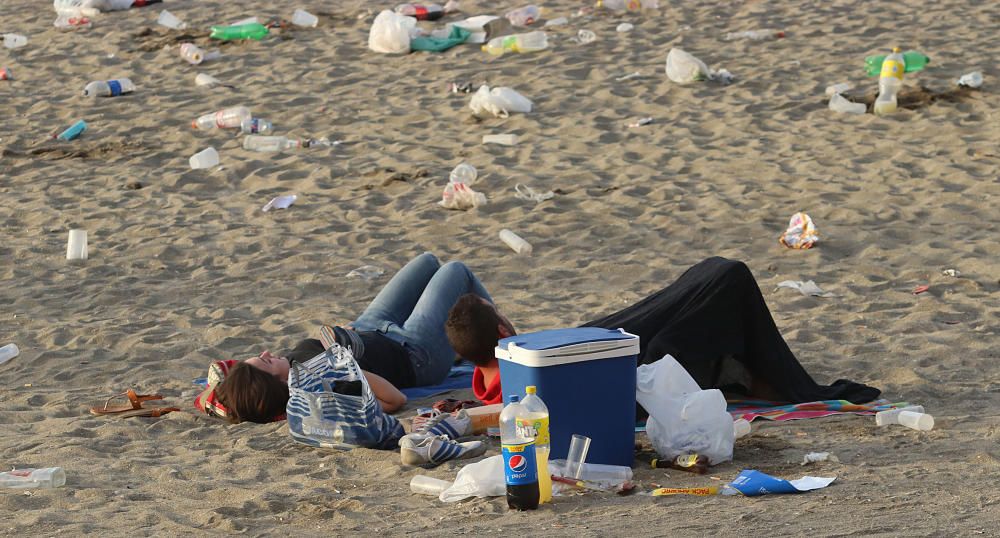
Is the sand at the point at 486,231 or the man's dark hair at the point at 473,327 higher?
the man's dark hair at the point at 473,327

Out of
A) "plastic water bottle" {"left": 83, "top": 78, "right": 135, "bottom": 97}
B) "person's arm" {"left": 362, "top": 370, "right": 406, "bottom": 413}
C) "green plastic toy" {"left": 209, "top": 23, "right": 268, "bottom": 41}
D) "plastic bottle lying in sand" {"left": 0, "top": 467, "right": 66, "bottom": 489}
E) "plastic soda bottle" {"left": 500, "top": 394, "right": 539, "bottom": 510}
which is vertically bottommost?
"plastic water bottle" {"left": 83, "top": 78, "right": 135, "bottom": 97}

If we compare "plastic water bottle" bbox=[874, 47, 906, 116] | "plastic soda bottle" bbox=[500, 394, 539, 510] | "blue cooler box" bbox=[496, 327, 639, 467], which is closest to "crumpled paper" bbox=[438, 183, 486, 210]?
"plastic water bottle" bbox=[874, 47, 906, 116]

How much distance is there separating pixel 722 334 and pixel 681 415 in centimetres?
71

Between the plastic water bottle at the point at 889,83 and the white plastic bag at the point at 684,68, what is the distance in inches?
57.7

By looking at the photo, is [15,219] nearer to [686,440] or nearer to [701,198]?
[701,198]

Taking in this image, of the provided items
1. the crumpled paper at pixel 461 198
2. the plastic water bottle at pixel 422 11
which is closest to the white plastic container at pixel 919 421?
the crumpled paper at pixel 461 198

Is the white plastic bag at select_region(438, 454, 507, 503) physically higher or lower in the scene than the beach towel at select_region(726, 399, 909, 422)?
higher

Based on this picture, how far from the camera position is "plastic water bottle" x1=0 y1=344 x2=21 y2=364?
5.59 meters

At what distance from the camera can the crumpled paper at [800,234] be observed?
269 inches

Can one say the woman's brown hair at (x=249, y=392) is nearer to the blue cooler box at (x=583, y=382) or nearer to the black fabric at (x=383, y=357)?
the black fabric at (x=383, y=357)

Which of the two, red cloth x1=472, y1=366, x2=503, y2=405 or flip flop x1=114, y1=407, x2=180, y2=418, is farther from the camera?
flip flop x1=114, y1=407, x2=180, y2=418

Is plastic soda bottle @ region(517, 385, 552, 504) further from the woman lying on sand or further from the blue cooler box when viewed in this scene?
the woman lying on sand

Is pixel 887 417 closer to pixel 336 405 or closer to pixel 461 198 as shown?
pixel 336 405

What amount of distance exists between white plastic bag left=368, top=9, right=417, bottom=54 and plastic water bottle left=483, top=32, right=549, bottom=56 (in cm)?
74
